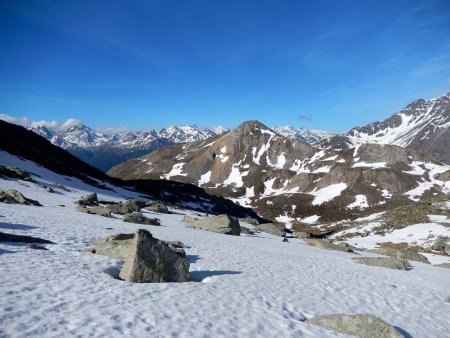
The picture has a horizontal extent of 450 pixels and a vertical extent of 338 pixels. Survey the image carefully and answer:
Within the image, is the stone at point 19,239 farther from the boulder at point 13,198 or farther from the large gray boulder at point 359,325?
the boulder at point 13,198

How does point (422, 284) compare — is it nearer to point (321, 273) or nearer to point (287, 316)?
point (321, 273)

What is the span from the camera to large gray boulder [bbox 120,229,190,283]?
15.7m

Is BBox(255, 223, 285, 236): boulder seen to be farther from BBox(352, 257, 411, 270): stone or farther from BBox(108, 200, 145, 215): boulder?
BBox(352, 257, 411, 270): stone

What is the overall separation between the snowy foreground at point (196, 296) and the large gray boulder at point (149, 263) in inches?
23.5

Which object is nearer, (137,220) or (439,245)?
(137,220)

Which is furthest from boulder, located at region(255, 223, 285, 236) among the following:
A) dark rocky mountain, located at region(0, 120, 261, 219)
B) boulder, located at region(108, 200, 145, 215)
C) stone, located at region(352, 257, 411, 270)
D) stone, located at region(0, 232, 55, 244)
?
dark rocky mountain, located at region(0, 120, 261, 219)

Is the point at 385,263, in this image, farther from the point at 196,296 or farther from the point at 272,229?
the point at 272,229

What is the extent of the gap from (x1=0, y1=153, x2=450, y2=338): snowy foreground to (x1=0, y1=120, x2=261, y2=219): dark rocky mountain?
7524 centimetres

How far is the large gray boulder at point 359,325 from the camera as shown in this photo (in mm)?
13039

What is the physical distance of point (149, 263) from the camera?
1608 centimetres

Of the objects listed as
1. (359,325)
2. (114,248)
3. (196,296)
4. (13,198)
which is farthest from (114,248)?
(13,198)

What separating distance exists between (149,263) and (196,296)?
2.74 m

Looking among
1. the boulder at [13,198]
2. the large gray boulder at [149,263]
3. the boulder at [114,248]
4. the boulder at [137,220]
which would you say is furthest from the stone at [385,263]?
the boulder at [13,198]

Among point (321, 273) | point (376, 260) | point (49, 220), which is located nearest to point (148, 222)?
point (49, 220)
